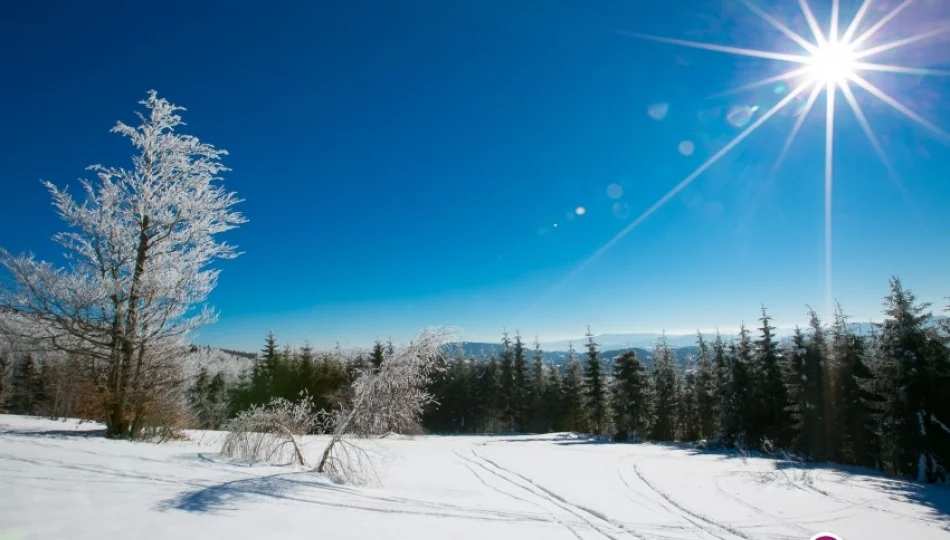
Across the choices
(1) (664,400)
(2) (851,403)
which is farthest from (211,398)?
(2) (851,403)

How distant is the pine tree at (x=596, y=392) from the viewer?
129 ft

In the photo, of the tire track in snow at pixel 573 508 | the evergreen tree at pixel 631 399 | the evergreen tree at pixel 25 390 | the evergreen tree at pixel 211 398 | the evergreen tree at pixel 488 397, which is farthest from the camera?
the evergreen tree at pixel 488 397

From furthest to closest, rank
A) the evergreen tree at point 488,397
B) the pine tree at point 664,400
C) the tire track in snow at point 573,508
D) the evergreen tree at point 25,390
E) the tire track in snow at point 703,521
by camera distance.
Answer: the evergreen tree at point 488,397, the pine tree at point 664,400, the evergreen tree at point 25,390, the tire track in snow at point 703,521, the tire track in snow at point 573,508

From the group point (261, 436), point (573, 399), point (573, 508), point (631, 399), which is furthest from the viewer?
point (573, 399)

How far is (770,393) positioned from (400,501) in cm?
3060

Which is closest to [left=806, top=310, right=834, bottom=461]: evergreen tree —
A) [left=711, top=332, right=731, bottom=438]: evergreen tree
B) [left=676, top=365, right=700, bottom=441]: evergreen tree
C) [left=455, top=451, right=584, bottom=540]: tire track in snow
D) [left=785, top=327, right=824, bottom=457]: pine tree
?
[left=785, top=327, right=824, bottom=457]: pine tree

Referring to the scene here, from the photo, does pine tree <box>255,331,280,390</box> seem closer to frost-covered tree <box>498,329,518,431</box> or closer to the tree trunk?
frost-covered tree <box>498,329,518,431</box>

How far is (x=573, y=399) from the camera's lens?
47844 mm

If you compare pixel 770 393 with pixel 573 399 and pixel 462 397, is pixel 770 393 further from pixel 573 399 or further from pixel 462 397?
pixel 462 397

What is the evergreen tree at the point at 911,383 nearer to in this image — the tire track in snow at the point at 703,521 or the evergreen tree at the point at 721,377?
the evergreen tree at the point at 721,377

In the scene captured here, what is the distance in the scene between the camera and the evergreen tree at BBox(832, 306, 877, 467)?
23.2 metres

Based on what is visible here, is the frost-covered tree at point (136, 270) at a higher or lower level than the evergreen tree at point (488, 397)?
higher

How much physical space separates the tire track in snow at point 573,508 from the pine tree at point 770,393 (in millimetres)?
24898

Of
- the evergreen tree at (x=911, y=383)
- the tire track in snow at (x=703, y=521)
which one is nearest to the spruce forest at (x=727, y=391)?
the evergreen tree at (x=911, y=383)
